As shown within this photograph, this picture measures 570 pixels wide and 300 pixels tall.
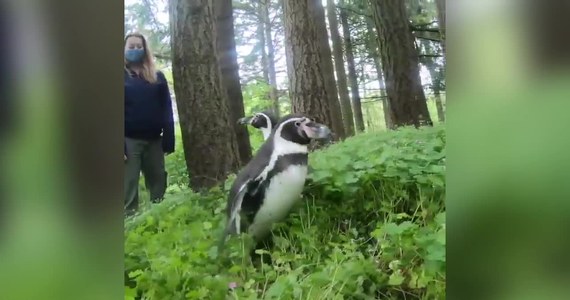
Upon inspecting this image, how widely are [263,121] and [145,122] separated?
23 cm

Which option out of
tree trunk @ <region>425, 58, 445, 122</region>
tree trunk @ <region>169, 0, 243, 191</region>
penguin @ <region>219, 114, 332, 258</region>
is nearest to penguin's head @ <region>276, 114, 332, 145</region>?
penguin @ <region>219, 114, 332, 258</region>

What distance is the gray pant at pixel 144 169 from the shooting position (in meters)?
1.23

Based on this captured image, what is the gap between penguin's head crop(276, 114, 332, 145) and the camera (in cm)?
127

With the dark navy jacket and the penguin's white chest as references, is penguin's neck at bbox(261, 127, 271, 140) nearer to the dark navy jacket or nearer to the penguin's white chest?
the penguin's white chest

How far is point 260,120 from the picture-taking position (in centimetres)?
126

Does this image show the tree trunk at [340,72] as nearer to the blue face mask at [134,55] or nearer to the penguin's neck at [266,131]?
the penguin's neck at [266,131]

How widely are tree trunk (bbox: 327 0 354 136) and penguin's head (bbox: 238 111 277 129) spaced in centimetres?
14

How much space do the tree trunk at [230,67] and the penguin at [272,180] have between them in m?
0.04
